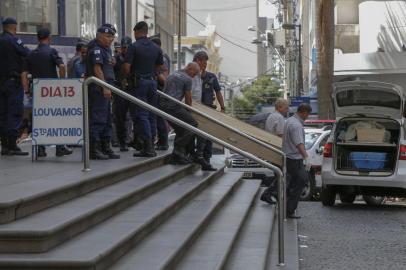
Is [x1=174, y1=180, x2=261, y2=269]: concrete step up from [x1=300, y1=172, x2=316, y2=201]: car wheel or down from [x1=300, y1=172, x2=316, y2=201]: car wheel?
up

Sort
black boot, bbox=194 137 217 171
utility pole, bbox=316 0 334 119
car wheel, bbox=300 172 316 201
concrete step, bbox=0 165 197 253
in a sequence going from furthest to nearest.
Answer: utility pole, bbox=316 0 334 119
car wheel, bbox=300 172 316 201
black boot, bbox=194 137 217 171
concrete step, bbox=0 165 197 253

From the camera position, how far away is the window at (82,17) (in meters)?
21.0

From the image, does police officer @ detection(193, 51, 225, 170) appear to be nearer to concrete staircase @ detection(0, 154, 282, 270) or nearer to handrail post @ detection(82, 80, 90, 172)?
concrete staircase @ detection(0, 154, 282, 270)

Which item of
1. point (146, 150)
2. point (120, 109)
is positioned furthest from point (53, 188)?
point (120, 109)

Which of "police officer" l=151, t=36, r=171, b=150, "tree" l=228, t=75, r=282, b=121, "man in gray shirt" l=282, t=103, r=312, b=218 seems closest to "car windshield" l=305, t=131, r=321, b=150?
"police officer" l=151, t=36, r=171, b=150

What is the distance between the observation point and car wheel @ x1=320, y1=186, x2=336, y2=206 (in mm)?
15883

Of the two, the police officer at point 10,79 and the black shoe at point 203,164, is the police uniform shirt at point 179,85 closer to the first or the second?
the black shoe at point 203,164

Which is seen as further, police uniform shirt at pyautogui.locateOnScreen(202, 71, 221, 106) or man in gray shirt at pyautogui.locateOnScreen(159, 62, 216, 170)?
police uniform shirt at pyautogui.locateOnScreen(202, 71, 221, 106)

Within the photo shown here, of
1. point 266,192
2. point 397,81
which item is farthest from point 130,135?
point 397,81

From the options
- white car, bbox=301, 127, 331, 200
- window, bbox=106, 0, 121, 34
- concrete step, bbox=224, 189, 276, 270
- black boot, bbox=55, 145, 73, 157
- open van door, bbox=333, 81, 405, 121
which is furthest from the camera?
window, bbox=106, 0, 121, 34

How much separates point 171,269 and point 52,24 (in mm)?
14433

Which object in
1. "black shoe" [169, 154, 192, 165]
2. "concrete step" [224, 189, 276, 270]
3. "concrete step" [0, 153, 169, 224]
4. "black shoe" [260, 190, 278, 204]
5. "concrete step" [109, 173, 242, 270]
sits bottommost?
"concrete step" [224, 189, 276, 270]

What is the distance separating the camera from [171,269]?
6.75 meters

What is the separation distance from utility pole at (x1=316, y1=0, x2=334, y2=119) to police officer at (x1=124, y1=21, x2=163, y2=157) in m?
14.6
